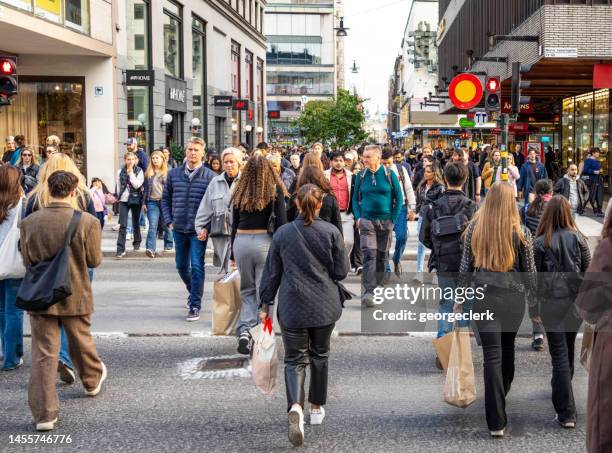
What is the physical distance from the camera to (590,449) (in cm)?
294

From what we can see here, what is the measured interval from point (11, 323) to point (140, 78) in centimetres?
1950

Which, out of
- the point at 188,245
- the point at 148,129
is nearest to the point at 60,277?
the point at 188,245

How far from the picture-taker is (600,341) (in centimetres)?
300

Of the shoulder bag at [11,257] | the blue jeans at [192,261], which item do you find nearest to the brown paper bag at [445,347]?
the shoulder bag at [11,257]

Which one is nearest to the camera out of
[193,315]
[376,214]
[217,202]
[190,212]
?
[217,202]

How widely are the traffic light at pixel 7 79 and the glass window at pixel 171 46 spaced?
19.6 m

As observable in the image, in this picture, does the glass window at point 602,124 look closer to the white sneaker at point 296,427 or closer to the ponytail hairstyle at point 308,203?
the ponytail hairstyle at point 308,203

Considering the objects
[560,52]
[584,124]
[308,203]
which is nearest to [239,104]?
[584,124]

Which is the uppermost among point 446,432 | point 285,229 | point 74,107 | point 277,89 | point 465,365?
point 277,89

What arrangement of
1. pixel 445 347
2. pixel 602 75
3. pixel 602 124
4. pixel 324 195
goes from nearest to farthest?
pixel 445 347, pixel 324 195, pixel 602 75, pixel 602 124

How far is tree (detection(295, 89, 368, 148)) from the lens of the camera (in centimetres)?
5444

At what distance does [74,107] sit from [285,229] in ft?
70.7

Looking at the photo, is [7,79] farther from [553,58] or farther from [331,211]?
[553,58]

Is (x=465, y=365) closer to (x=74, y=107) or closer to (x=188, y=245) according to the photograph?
(x=188, y=245)
